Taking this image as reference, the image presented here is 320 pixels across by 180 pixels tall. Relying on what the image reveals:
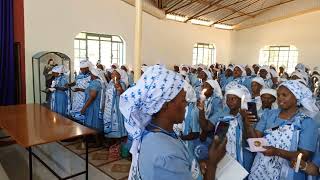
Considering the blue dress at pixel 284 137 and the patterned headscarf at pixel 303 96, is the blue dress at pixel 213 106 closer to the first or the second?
the blue dress at pixel 284 137

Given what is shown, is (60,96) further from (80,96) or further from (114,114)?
(114,114)

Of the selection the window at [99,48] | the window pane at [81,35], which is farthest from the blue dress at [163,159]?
the window pane at [81,35]

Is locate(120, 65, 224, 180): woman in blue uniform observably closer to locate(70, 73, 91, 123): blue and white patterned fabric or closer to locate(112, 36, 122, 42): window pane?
locate(70, 73, 91, 123): blue and white patterned fabric

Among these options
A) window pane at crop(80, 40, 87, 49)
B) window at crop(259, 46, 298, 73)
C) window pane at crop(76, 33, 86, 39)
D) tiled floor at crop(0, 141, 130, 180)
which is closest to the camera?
tiled floor at crop(0, 141, 130, 180)

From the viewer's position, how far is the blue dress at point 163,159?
105 cm

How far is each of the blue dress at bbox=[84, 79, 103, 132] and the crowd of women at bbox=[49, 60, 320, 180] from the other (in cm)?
2

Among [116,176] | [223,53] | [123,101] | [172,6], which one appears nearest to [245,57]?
[223,53]

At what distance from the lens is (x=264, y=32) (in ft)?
42.0

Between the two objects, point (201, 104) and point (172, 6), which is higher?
point (172, 6)

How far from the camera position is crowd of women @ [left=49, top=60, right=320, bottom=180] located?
1.17 meters

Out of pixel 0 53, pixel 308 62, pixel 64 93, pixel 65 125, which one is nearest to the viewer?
pixel 65 125

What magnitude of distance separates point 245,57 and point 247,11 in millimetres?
2370

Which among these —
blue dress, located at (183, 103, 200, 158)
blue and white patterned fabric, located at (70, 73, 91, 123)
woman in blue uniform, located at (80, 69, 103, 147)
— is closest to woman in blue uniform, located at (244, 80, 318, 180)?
blue dress, located at (183, 103, 200, 158)

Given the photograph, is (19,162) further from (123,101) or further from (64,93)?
(123,101)
